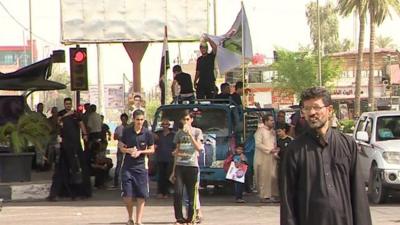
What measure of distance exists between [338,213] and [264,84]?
77859 mm

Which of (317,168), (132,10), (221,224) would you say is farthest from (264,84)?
(317,168)

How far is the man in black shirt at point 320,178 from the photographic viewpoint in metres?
4.89

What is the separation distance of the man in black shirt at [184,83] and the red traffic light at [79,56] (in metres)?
2.18

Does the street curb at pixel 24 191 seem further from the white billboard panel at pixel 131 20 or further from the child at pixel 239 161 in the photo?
the white billboard panel at pixel 131 20

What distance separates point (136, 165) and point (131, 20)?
1092 centimetres

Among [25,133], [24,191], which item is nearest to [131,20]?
[25,133]

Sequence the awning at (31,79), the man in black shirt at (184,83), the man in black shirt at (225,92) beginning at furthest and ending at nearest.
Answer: the awning at (31,79)
the man in black shirt at (225,92)
the man in black shirt at (184,83)

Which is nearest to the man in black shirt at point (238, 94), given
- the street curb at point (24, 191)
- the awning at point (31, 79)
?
the street curb at point (24, 191)

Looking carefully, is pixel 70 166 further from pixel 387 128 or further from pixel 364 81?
pixel 364 81

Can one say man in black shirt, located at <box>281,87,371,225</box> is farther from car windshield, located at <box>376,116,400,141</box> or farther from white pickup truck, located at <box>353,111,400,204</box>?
car windshield, located at <box>376,116,400,141</box>

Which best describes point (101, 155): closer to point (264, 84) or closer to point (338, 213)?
point (338, 213)

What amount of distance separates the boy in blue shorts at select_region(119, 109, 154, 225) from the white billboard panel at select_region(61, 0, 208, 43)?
396 inches

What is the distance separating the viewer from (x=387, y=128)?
51.2ft

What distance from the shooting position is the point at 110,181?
785 inches
